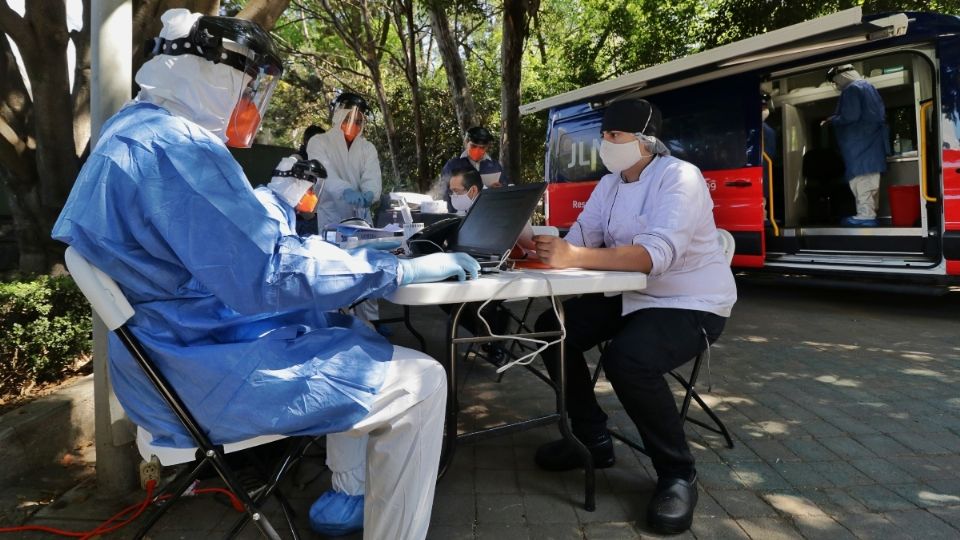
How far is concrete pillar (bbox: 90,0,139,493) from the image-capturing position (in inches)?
90.7

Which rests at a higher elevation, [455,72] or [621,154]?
[455,72]

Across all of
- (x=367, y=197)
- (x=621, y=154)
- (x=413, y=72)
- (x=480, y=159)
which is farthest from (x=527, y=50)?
(x=621, y=154)

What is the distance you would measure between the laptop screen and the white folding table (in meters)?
0.14

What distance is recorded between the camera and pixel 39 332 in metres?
2.89

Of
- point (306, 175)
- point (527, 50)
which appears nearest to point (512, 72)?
point (306, 175)

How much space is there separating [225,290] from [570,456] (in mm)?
1570

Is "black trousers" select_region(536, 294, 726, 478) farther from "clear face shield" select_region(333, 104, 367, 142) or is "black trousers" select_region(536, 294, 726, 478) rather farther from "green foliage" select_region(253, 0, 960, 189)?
"green foliage" select_region(253, 0, 960, 189)

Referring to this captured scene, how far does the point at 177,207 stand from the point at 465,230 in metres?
1.33

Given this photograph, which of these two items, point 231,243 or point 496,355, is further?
point 496,355

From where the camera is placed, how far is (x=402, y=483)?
1651 millimetres

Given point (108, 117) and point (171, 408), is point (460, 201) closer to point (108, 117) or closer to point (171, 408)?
point (108, 117)

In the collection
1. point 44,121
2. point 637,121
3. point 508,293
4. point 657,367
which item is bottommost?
point 657,367

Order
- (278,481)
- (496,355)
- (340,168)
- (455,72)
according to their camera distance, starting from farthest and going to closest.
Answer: (455,72) → (340,168) → (496,355) → (278,481)

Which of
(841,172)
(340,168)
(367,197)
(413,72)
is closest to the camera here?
(367,197)
